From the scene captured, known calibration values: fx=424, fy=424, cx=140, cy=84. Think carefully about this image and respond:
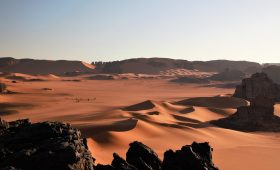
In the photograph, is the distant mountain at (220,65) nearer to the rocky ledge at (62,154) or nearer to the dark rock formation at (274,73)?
the dark rock formation at (274,73)

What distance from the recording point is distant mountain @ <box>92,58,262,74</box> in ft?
312

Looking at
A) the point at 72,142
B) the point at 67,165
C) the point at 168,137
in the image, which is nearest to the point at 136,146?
the point at 72,142

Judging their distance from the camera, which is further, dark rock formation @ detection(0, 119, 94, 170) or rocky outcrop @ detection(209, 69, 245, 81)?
rocky outcrop @ detection(209, 69, 245, 81)

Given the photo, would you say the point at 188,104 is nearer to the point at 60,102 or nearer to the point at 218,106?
the point at 218,106

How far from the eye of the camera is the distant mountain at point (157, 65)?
95.2 meters

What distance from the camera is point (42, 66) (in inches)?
4156

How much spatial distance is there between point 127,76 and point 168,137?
209 ft

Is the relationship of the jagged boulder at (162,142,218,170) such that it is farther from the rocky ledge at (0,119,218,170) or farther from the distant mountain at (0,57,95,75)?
the distant mountain at (0,57,95,75)

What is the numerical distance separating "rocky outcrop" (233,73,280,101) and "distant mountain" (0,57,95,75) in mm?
68822

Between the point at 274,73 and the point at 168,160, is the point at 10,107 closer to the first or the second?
the point at 168,160

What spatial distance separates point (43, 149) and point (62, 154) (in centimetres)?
Answer: 47

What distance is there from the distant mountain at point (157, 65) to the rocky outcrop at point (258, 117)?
65.9 metres

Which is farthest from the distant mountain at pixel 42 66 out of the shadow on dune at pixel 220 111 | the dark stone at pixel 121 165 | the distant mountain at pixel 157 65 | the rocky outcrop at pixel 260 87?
the dark stone at pixel 121 165

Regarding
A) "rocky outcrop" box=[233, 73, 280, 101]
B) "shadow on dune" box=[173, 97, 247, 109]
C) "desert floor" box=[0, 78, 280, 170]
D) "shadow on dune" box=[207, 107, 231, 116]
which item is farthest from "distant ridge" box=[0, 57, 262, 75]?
"shadow on dune" box=[207, 107, 231, 116]
